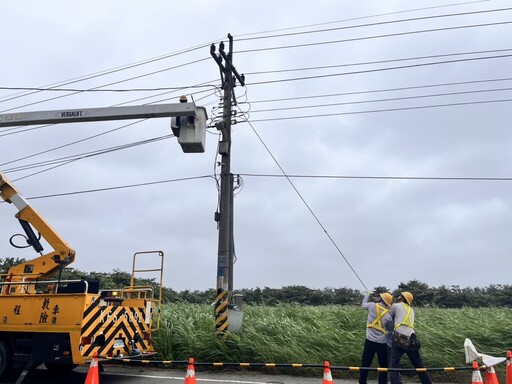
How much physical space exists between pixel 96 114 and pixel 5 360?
5.47 metres

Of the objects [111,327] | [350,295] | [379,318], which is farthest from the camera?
[350,295]

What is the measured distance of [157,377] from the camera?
9898 millimetres

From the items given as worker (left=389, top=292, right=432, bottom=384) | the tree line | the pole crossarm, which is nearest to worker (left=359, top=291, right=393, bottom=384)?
worker (left=389, top=292, right=432, bottom=384)

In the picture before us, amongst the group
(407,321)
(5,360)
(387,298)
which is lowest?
(5,360)

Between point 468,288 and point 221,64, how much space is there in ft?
111

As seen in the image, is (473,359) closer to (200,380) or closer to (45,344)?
(200,380)

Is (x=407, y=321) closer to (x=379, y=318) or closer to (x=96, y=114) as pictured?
(x=379, y=318)

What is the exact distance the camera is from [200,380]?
9.38 m

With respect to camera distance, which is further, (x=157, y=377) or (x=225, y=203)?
(x=225, y=203)

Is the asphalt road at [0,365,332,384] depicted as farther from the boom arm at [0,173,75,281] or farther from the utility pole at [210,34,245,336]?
the boom arm at [0,173,75,281]

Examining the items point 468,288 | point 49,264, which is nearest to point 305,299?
point 468,288

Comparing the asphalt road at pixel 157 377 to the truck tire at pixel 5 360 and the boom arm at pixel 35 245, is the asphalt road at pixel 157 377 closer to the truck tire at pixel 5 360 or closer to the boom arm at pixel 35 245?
the truck tire at pixel 5 360

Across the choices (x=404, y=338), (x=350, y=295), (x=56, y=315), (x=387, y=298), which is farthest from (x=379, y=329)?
(x=350, y=295)

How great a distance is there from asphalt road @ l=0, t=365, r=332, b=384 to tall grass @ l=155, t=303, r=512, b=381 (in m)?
0.47
